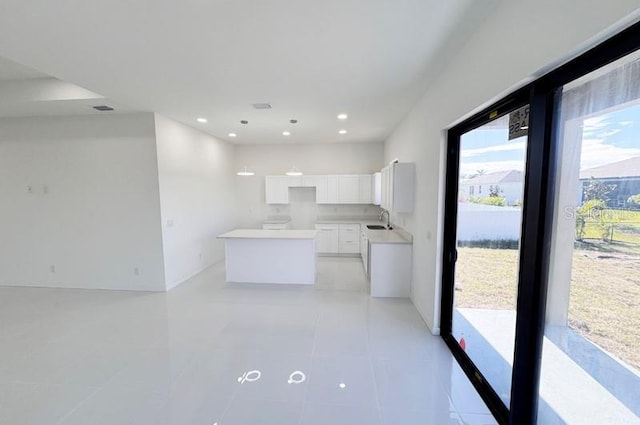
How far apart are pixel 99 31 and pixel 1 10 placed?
0.52 meters

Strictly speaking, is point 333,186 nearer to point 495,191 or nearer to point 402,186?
point 402,186

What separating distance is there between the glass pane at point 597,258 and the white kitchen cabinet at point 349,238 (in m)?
4.86

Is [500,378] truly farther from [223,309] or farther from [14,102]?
[14,102]

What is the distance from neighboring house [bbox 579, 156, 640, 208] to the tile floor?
5.71 feet

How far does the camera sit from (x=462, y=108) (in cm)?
227

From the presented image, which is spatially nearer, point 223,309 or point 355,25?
point 355,25

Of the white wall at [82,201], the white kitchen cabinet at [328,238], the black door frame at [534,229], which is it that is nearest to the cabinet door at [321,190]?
the white kitchen cabinet at [328,238]

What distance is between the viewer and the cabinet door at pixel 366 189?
6.42 metres

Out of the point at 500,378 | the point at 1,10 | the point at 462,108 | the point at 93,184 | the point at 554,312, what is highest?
the point at 1,10

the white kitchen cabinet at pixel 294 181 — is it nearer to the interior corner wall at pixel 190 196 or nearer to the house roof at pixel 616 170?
the interior corner wall at pixel 190 196

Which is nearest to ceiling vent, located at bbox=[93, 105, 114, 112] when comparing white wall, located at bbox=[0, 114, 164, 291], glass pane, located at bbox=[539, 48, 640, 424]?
white wall, located at bbox=[0, 114, 164, 291]

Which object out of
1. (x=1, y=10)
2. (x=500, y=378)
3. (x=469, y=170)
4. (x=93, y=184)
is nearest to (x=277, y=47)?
(x=1, y=10)

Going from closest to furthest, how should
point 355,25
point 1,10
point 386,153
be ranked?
1. point 1,10
2. point 355,25
3. point 386,153

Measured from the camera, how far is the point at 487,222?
2.23 m
